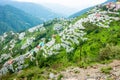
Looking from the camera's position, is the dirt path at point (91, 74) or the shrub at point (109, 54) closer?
the dirt path at point (91, 74)

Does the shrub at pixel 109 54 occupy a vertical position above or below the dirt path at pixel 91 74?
above

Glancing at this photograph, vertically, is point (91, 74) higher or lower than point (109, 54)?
lower

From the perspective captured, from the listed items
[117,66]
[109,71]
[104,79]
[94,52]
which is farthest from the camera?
[94,52]

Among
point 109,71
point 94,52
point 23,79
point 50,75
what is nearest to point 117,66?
point 109,71

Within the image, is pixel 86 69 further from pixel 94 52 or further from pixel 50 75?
pixel 94 52

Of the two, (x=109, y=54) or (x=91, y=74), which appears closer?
(x=91, y=74)

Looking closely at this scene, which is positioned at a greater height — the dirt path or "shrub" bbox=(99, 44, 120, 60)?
"shrub" bbox=(99, 44, 120, 60)

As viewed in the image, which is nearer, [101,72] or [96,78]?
[96,78]

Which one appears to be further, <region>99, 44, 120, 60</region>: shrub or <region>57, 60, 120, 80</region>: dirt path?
<region>99, 44, 120, 60</region>: shrub

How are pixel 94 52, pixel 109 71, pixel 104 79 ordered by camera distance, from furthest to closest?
pixel 94 52 → pixel 109 71 → pixel 104 79

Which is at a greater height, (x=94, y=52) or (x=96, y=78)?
(x=96, y=78)
